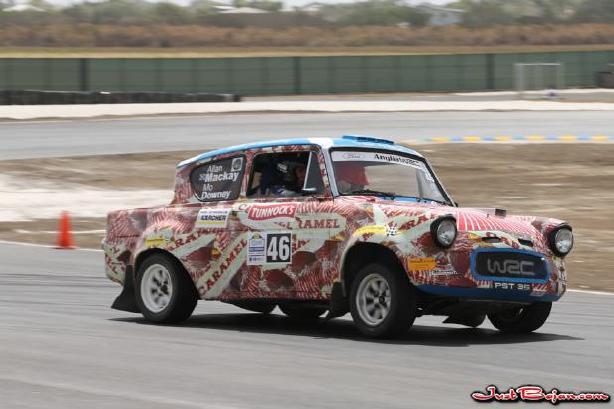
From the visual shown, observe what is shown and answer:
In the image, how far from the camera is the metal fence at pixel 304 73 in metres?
64.1

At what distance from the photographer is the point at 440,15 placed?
140375mm

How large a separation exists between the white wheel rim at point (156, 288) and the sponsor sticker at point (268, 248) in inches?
36.9

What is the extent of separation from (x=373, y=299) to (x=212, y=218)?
72.6 inches

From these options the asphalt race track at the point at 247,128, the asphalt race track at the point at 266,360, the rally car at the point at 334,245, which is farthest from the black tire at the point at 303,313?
the asphalt race track at the point at 247,128

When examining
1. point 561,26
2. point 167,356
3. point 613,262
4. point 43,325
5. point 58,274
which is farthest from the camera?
point 561,26

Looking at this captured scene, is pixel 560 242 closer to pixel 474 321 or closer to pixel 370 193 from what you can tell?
pixel 474 321

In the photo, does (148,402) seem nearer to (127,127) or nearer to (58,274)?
(58,274)

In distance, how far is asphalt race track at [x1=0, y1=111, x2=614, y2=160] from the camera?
35.0 m

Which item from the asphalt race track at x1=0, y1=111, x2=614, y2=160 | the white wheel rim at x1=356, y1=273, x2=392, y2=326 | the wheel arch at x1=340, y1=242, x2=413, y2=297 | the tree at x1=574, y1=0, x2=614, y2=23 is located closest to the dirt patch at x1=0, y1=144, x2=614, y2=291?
the asphalt race track at x1=0, y1=111, x2=614, y2=160

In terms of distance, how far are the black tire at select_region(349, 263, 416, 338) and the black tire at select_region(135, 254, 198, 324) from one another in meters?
1.83

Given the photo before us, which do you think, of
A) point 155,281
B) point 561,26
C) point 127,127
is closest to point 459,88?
point 127,127

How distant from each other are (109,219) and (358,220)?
293 cm

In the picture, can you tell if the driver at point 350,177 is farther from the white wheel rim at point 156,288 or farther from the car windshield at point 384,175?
the white wheel rim at point 156,288

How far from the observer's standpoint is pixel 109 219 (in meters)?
11.8
